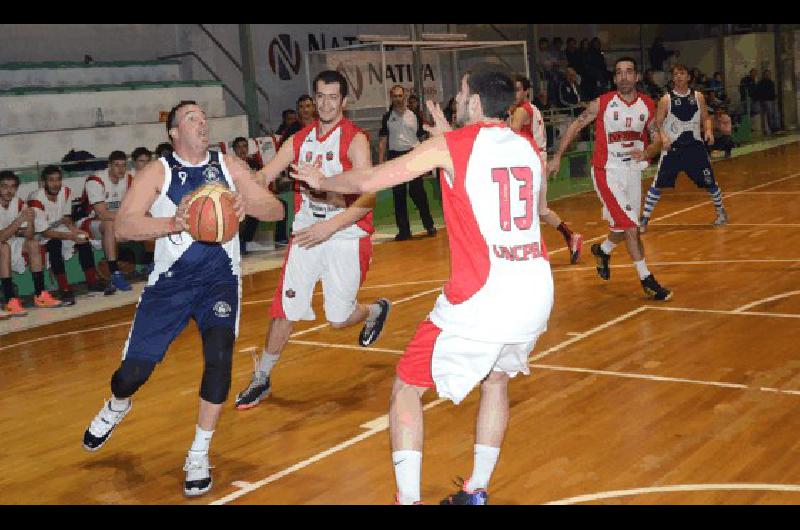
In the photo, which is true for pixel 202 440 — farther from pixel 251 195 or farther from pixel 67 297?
pixel 67 297

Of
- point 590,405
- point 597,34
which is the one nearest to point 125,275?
point 590,405

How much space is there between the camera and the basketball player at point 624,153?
8750mm

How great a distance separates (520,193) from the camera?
4012 mm

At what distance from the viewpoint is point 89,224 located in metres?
11.7

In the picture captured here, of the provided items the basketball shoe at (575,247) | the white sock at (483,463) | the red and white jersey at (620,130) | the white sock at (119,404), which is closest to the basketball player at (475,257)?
the white sock at (483,463)

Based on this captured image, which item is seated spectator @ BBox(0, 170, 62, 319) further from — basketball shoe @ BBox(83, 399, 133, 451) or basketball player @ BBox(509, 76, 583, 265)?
basketball shoe @ BBox(83, 399, 133, 451)

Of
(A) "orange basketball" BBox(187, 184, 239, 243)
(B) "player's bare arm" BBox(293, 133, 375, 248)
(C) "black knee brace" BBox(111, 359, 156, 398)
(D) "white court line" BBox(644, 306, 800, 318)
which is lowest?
(D) "white court line" BBox(644, 306, 800, 318)

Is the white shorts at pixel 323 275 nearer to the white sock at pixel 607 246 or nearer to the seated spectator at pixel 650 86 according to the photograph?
the white sock at pixel 607 246

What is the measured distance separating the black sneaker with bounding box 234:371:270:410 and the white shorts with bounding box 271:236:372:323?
17.0 inches

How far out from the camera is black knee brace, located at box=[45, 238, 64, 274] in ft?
36.1

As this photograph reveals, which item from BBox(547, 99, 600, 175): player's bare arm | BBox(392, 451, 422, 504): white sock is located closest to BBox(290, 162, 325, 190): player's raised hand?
BBox(392, 451, 422, 504): white sock

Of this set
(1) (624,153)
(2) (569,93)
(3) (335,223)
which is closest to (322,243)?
(3) (335,223)

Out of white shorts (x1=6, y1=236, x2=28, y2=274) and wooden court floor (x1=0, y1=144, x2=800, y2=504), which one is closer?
wooden court floor (x1=0, y1=144, x2=800, y2=504)
